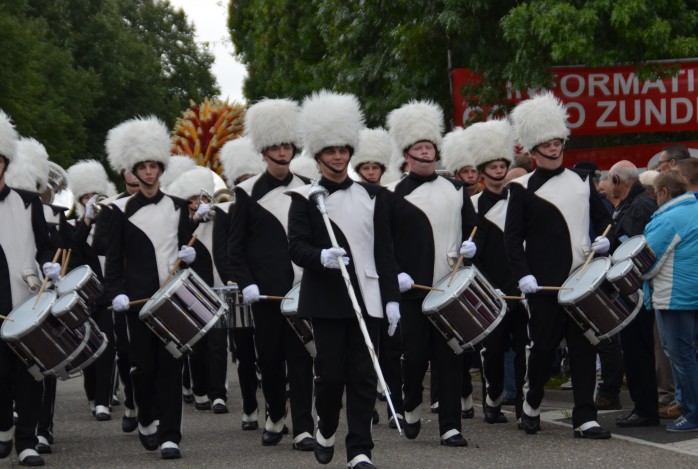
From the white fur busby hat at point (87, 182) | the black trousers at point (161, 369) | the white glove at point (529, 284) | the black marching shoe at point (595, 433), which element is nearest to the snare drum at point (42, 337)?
the black trousers at point (161, 369)

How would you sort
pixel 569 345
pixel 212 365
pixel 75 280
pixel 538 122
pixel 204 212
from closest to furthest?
1. pixel 569 345
2. pixel 538 122
3. pixel 75 280
4. pixel 204 212
5. pixel 212 365

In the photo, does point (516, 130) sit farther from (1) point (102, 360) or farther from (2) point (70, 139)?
(2) point (70, 139)

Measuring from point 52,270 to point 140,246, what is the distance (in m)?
0.68

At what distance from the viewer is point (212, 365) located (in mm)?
13656

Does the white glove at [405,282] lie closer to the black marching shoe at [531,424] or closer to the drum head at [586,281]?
the drum head at [586,281]

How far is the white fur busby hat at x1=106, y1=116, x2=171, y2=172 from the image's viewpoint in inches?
416

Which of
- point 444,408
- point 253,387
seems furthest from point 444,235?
point 253,387

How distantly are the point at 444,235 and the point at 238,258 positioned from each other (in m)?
1.48

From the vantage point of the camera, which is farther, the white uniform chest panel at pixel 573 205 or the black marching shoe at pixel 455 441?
the white uniform chest panel at pixel 573 205

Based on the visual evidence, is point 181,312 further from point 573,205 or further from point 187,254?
point 573,205

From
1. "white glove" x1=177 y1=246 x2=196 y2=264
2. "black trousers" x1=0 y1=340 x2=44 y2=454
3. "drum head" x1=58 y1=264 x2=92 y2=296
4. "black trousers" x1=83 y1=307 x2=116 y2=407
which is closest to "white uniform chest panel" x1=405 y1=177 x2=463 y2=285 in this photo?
"white glove" x1=177 y1=246 x2=196 y2=264

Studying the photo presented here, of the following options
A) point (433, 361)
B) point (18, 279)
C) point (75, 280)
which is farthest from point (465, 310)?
point (18, 279)

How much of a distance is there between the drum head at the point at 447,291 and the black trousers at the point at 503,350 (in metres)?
1.40

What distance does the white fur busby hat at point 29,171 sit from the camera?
40.4ft
